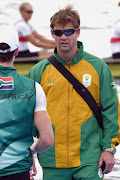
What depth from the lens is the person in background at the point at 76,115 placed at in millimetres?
4145

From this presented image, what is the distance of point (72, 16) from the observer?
14.0 ft

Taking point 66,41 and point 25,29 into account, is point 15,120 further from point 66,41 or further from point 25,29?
point 25,29

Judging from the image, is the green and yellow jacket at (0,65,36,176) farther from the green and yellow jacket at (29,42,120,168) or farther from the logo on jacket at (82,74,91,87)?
the logo on jacket at (82,74,91,87)

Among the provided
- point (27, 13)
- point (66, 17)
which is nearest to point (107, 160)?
point (66, 17)

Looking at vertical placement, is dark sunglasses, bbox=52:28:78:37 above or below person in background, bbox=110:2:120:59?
above

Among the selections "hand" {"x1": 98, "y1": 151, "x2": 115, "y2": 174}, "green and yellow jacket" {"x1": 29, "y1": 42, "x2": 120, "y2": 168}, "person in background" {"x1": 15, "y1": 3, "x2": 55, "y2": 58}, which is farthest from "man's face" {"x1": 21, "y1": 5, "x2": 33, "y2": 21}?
"hand" {"x1": 98, "y1": 151, "x2": 115, "y2": 174}

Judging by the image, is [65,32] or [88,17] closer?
[65,32]

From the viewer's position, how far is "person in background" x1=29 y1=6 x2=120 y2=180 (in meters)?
4.14

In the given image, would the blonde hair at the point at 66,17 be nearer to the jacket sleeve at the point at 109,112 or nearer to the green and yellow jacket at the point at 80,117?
the green and yellow jacket at the point at 80,117

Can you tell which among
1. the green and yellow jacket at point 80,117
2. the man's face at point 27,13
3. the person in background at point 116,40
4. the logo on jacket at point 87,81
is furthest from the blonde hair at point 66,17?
the man's face at point 27,13

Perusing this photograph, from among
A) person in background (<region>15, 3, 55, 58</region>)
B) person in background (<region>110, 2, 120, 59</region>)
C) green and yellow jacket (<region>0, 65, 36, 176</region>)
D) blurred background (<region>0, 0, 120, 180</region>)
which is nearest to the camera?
green and yellow jacket (<region>0, 65, 36, 176</region>)

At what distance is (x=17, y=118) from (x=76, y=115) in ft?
3.15

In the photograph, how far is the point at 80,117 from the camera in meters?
4.14

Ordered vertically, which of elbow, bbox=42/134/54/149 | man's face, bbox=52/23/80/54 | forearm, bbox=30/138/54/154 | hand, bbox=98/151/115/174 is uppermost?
man's face, bbox=52/23/80/54
